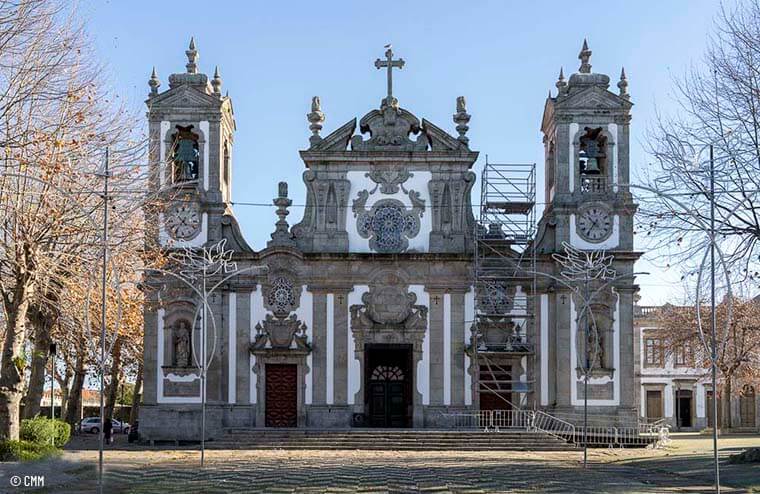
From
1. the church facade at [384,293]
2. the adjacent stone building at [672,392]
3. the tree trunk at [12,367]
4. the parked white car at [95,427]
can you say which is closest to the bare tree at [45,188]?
the tree trunk at [12,367]

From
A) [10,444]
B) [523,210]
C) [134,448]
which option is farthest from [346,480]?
[523,210]

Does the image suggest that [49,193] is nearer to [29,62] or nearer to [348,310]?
[29,62]

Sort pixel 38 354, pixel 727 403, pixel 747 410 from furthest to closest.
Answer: pixel 747 410 → pixel 727 403 → pixel 38 354

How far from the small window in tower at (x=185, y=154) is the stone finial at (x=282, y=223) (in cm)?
311

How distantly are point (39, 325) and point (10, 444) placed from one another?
4.68 m

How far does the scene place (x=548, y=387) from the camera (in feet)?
125

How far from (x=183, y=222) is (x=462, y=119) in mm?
10432

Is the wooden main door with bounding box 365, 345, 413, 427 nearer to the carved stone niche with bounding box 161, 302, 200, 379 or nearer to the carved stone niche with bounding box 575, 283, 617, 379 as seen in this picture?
the carved stone niche with bounding box 575, 283, 617, 379

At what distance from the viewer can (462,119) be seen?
129 feet

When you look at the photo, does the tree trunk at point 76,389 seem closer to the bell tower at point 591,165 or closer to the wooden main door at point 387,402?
the wooden main door at point 387,402

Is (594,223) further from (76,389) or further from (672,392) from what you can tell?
(672,392)

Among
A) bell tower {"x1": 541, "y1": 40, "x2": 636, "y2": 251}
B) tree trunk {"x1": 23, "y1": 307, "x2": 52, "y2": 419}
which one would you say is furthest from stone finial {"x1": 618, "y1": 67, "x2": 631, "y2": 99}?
tree trunk {"x1": 23, "y1": 307, "x2": 52, "y2": 419}

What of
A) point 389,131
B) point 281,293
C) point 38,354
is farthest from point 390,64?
point 38,354

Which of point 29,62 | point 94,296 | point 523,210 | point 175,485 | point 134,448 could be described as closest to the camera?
point 175,485
